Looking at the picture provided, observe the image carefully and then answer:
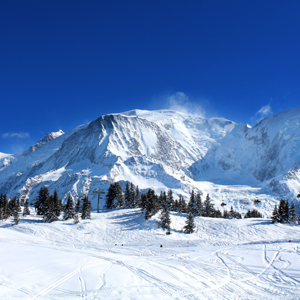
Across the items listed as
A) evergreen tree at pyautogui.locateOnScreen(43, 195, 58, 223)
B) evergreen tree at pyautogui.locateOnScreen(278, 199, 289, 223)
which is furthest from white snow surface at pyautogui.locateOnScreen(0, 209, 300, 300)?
evergreen tree at pyautogui.locateOnScreen(278, 199, 289, 223)

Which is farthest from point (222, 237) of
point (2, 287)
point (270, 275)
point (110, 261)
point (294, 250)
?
point (2, 287)

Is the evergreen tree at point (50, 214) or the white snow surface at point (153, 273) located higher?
the evergreen tree at point (50, 214)

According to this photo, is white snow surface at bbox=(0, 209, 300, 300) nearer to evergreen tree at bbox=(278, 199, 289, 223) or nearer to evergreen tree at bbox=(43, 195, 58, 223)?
evergreen tree at bbox=(43, 195, 58, 223)

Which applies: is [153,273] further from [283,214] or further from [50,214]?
[283,214]

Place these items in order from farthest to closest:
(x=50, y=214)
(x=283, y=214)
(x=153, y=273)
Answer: (x=283, y=214) < (x=50, y=214) < (x=153, y=273)

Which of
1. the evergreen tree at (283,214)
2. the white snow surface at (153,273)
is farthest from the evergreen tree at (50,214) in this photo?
the evergreen tree at (283,214)

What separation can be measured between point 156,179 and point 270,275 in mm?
145338

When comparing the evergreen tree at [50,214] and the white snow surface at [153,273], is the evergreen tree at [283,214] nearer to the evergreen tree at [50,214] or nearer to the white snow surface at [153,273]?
the white snow surface at [153,273]

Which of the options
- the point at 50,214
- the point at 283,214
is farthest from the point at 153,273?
the point at 283,214

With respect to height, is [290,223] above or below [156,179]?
below

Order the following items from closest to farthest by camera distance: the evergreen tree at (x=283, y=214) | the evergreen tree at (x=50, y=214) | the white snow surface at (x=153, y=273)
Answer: the white snow surface at (x=153, y=273), the evergreen tree at (x=50, y=214), the evergreen tree at (x=283, y=214)

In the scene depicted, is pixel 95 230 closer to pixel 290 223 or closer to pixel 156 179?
pixel 290 223

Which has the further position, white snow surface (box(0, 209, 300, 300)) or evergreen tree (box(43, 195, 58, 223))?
evergreen tree (box(43, 195, 58, 223))

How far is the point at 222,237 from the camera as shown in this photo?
42438 mm
